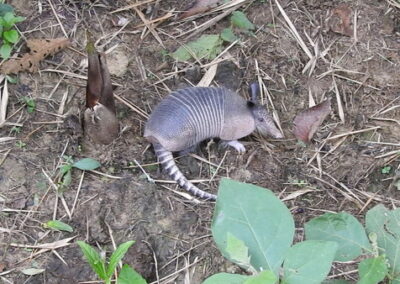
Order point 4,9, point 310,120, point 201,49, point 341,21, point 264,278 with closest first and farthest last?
point 264,278, point 4,9, point 310,120, point 201,49, point 341,21

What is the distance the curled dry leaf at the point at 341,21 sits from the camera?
13.4 ft

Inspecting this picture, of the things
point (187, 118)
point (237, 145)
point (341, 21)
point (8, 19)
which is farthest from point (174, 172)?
point (341, 21)

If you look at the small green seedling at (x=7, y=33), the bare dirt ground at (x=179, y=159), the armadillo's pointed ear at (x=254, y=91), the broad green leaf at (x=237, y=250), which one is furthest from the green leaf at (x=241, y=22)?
the broad green leaf at (x=237, y=250)

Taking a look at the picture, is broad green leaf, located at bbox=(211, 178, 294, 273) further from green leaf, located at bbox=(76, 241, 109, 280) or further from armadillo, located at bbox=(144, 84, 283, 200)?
armadillo, located at bbox=(144, 84, 283, 200)

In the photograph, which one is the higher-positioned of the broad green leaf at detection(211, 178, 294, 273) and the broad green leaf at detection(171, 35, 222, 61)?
the broad green leaf at detection(211, 178, 294, 273)

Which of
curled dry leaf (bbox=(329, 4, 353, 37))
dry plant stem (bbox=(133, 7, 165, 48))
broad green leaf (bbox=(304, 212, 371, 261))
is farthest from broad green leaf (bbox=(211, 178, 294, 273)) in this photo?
curled dry leaf (bbox=(329, 4, 353, 37))

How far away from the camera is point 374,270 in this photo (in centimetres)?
158

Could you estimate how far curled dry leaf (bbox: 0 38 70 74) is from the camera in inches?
140

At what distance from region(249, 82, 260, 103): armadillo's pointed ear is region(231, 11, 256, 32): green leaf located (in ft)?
1.47

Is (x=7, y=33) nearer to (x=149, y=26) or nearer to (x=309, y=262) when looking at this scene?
(x=149, y=26)

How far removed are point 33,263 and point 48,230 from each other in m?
0.19

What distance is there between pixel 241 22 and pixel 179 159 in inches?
45.5

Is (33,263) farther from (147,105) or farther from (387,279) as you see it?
(387,279)

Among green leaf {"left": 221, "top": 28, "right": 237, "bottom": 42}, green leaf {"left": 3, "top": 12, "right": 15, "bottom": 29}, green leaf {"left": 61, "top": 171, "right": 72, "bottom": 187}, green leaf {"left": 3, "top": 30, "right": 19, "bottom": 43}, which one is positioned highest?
green leaf {"left": 3, "top": 12, "right": 15, "bottom": 29}
